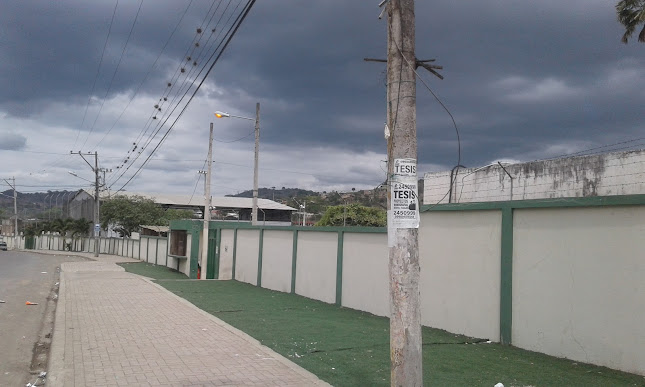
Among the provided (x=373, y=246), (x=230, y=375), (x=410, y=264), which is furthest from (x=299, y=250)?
(x=410, y=264)

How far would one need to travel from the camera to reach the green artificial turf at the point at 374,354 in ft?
22.1

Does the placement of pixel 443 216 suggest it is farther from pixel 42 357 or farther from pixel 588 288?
pixel 42 357

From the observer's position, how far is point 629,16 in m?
14.5

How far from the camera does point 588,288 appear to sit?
299 inches

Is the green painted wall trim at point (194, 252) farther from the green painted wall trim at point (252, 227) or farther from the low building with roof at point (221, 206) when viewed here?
the low building with roof at point (221, 206)

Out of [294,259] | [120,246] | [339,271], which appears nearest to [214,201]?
[120,246]

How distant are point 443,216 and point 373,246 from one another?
2788 mm

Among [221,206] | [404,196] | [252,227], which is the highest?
[221,206]

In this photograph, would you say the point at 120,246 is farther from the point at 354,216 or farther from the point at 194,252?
the point at 194,252

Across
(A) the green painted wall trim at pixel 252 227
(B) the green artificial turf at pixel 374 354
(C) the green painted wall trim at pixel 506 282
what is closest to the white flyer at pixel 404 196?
(B) the green artificial turf at pixel 374 354

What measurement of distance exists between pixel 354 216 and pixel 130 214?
3244cm

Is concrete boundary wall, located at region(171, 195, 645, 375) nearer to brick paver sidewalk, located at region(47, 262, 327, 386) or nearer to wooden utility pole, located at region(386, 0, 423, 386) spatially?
brick paver sidewalk, located at region(47, 262, 327, 386)

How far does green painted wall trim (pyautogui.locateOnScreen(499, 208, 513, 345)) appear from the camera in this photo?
885 cm

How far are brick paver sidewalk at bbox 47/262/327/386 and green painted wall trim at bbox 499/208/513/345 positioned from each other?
11.8ft
